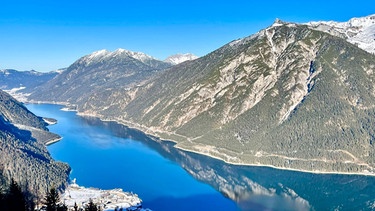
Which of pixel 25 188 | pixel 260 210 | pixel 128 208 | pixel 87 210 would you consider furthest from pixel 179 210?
pixel 87 210

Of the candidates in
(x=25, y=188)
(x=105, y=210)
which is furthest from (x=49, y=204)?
(x=25, y=188)

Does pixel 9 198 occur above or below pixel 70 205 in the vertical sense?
above

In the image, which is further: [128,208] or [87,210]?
[128,208]

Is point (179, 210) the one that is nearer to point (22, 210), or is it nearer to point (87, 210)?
point (87, 210)

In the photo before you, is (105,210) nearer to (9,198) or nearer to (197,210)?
(197,210)

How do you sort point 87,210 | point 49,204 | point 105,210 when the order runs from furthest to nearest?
point 105,210
point 87,210
point 49,204

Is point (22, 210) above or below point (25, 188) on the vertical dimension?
above

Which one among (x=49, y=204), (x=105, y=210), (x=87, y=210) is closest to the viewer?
(x=49, y=204)

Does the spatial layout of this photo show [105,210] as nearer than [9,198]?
No
